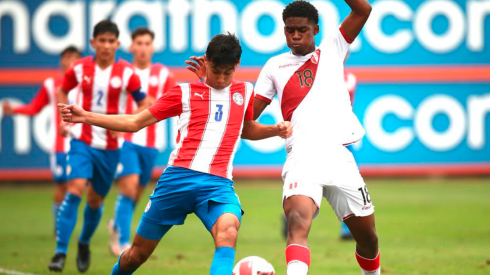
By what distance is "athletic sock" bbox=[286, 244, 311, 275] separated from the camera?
5762 millimetres

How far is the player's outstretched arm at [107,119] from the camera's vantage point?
238 inches

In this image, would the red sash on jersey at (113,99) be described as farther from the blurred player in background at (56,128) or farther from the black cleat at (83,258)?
the blurred player in background at (56,128)

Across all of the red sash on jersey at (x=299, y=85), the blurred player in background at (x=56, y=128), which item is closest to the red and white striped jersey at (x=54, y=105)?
the blurred player in background at (x=56, y=128)

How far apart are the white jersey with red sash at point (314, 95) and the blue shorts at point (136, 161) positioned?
3.81 m

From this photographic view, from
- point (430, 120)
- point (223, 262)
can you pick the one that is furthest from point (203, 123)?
point (430, 120)

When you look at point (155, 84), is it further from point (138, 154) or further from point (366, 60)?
point (366, 60)

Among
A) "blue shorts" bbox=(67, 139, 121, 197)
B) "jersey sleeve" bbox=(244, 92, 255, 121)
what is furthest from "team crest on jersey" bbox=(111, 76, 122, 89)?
"jersey sleeve" bbox=(244, 92, 255, 121)

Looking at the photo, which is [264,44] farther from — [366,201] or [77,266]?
[366,201]

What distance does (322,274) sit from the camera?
820 cm

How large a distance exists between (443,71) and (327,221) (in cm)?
712

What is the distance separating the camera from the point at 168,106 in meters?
6.14

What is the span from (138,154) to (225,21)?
8.64 meters

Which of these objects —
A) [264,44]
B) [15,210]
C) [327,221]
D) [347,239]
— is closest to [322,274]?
[347,239]

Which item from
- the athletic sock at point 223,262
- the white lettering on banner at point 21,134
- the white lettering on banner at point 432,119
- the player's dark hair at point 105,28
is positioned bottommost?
the white lettering on banner at point 21,134
